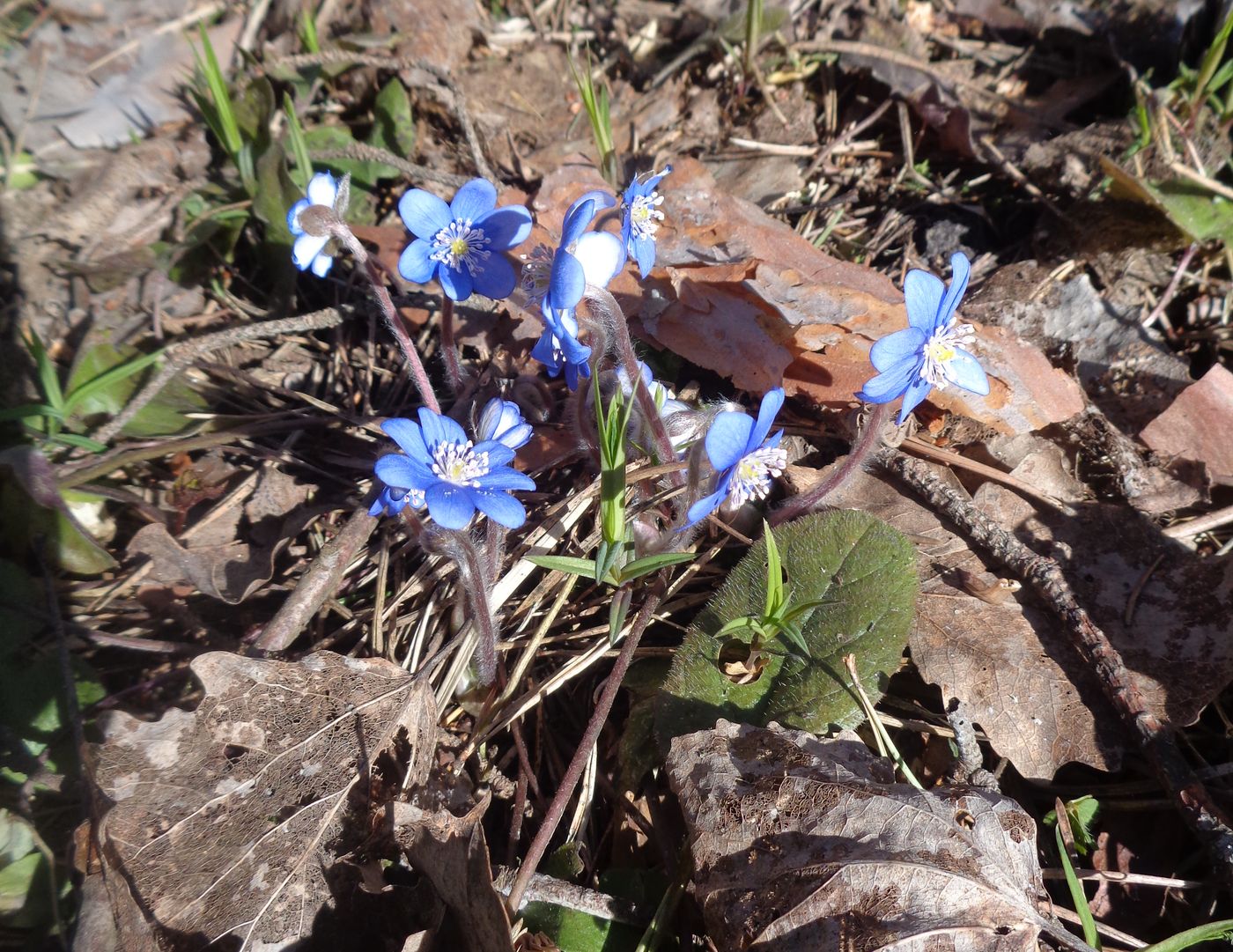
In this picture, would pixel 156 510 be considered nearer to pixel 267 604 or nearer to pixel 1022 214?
pixel 267 604

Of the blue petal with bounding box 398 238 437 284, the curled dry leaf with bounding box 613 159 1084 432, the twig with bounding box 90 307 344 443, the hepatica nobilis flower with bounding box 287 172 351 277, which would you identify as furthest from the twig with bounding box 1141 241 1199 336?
the twig with bounding box 90 307 344 443

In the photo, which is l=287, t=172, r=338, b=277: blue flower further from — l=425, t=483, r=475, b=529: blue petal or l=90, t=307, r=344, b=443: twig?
l=425, t=483, r=475, b=529: blue petal

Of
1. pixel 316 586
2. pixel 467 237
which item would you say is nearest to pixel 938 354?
pixel 467 237

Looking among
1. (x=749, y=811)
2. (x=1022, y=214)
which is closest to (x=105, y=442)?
(x=749, y=811)

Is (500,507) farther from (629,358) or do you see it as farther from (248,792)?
(248,792)

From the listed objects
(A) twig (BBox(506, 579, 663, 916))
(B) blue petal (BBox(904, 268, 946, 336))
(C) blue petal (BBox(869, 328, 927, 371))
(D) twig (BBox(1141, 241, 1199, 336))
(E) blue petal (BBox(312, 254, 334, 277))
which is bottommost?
(A) twig (BBox(506, 579, 663, 916))

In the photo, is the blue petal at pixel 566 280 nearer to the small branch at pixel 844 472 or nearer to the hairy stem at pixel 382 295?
the hairy stem at pixel 382 295
